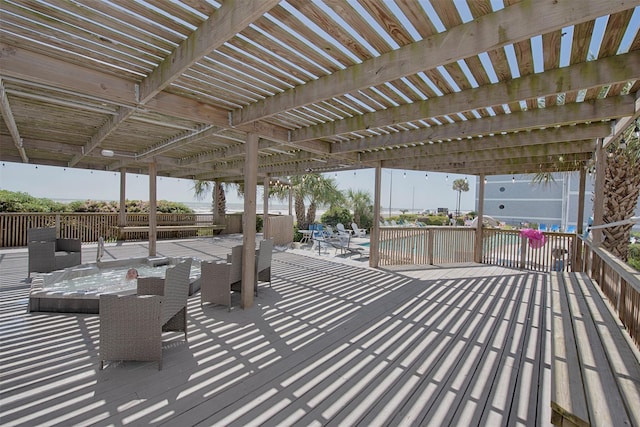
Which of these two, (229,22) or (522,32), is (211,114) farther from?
(522,32)

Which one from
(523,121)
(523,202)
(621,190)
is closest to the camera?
(523,121)

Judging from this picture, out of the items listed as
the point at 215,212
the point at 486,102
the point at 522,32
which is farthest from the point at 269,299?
the point at 215,212

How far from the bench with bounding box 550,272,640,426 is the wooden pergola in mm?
2231

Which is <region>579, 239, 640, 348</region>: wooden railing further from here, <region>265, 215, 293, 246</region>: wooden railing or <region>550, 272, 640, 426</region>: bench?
<region>265, 215, 293, 246</region>: wooden railing

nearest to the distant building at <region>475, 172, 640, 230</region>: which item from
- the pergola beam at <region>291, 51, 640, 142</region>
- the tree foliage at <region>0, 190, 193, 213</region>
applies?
the tree foliage at <region>0, 190, 193, 213</region>

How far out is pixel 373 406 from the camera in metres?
2.24

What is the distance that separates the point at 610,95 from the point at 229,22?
4045 mm

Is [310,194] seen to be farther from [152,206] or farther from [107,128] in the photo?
[107,128]

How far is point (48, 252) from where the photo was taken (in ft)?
17.6

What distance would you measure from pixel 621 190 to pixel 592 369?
518 centimetres

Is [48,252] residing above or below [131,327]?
above

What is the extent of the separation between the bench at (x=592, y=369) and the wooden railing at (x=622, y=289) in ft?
0.32

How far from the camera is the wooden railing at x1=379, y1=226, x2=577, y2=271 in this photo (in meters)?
7.39

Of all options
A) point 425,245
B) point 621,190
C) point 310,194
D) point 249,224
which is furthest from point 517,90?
point 310,194
